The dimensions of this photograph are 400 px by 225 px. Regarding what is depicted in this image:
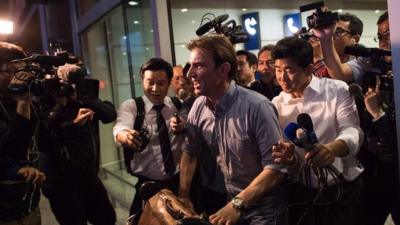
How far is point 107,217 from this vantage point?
358cm

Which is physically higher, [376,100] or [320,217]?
[376,100]

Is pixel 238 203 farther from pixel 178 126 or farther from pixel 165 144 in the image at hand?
pixel 165 144

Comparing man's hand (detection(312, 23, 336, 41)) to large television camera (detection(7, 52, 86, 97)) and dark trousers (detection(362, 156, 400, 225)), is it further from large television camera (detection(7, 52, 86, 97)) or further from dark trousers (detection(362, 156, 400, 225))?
large television camera (detection(7, 52, 86, 97))

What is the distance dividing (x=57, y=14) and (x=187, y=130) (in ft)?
24.8

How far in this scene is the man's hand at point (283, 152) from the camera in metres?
1.85

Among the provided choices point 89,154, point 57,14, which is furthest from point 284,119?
point 57,14

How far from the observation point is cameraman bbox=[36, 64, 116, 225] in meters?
3.23

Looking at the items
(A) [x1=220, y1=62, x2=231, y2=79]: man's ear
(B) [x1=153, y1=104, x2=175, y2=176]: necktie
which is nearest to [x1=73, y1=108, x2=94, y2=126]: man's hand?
(B) [x1=153, y1=104, x2=175, y2=176]: necktie

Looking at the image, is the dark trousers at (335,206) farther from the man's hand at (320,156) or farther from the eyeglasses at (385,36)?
the eyeglasses at (385,36)

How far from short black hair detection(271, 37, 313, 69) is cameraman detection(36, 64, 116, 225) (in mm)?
1566

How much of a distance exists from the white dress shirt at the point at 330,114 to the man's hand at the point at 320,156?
0.27 metres

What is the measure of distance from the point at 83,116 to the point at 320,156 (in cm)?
193

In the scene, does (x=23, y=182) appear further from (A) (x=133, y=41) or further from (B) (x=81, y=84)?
(A) (x=133, y=41)

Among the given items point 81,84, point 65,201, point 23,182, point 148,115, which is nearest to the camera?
point 23,182
